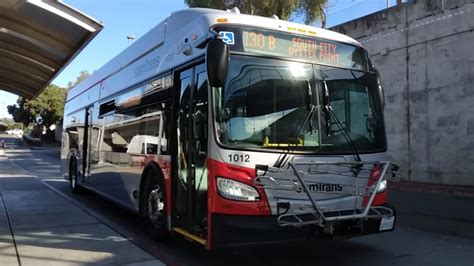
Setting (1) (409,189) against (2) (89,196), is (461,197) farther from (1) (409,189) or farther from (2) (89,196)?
(2) (89,196)

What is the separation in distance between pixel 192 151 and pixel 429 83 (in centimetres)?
1175

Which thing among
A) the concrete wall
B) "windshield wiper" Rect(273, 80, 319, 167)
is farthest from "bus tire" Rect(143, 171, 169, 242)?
the concrete wall

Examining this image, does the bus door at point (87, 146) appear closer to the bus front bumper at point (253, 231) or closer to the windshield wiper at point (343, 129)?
the bus front bumper at point (253, 231)

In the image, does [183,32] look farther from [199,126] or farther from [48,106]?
[48,106]

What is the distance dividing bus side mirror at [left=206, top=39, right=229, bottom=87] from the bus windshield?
307 mm

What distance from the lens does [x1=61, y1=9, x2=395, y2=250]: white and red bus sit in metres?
5.52

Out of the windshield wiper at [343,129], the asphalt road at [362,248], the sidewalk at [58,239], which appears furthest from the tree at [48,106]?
the windshield wiper at [343,129]

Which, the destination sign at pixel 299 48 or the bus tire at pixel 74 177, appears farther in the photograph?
the bus tire at pixel 74 177

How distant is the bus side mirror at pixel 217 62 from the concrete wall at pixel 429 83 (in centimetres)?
1123

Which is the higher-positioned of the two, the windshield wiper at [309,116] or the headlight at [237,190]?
the windshield wiper at [309,116]

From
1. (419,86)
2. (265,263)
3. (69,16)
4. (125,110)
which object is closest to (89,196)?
(125,110)

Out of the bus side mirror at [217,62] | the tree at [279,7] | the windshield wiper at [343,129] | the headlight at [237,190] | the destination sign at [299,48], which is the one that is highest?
the tree at [279,7]

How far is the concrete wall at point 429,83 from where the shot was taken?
14562 millimetres

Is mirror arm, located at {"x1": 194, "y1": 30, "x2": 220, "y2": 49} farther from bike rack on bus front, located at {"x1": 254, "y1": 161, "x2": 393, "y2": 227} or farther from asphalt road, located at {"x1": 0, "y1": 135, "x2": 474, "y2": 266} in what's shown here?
asphalt road, located at {"x1": 0, "y1": 135, "x2": 474, "y2": 266}
